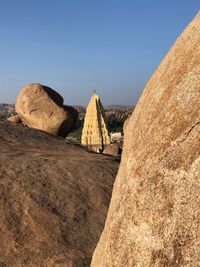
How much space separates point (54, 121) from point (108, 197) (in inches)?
384

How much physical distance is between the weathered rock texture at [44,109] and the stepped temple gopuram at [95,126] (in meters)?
41.0

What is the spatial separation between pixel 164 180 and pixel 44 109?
1505cm

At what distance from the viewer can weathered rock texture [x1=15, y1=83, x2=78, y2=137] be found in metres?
19.3

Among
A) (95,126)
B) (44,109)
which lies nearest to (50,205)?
(44,109)

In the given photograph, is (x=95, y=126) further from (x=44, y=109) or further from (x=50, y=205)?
(x=50, y=205)

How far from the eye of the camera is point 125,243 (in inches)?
197

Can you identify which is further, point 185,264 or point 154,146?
point 154,146

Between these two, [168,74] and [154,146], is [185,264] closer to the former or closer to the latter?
[154,146]

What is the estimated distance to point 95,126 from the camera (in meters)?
62.4

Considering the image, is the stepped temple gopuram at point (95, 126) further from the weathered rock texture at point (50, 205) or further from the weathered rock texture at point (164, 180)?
the weathered rock texture at point (164, 180)

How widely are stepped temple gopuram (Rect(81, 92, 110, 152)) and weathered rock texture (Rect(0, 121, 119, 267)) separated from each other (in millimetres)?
49667

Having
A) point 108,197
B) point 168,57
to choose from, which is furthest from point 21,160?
point 168,57

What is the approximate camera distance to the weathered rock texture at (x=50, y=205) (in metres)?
8.31

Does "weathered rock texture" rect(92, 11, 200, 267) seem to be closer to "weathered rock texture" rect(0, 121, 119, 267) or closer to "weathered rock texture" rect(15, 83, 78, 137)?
"weathered rock texture" rect(0, 121, 119, 267)
